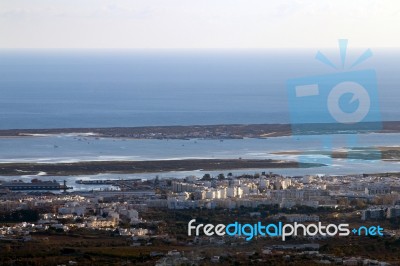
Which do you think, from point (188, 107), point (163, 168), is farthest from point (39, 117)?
point (163, 168)

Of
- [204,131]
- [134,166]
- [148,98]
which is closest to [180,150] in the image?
[134,166]

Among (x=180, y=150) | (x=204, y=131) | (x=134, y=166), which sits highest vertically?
(x=204, y=131)

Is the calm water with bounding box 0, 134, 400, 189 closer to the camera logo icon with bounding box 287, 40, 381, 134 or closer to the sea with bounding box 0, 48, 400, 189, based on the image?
the sea with bounding box 0, 48, 400, 189

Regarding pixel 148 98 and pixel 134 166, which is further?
pixel 148 98

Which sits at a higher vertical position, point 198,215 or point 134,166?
point 134,166

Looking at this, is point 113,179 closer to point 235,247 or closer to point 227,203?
point 227,203

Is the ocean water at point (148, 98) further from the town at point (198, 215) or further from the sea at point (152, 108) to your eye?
the town at point (198, 215)

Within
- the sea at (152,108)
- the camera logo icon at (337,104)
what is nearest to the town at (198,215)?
the sea at (152,108)

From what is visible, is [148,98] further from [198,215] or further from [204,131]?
[198,215]
